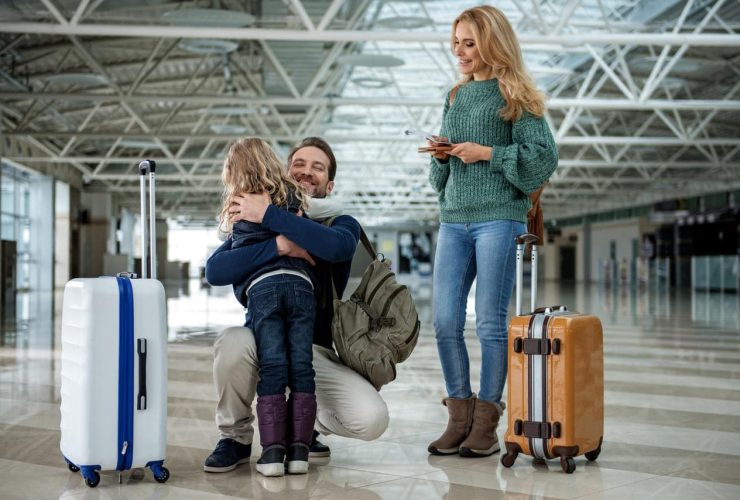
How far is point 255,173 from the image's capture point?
3979 mm

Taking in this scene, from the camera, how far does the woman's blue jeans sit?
4305 millimetres

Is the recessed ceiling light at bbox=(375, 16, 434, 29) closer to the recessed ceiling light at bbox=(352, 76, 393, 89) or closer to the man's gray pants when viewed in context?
the recessed ceiling light at bbox=(352, 76, 393, 89)

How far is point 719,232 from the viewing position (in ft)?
146

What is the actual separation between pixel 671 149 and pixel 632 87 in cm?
2394

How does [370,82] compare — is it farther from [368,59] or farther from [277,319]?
[277,319]

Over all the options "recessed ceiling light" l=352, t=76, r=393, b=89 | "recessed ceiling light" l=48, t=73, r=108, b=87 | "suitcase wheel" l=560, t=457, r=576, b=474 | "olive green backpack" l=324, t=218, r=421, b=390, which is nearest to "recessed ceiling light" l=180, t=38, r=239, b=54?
"recessed ceiling light" l=48, t=73, r=108, b=87

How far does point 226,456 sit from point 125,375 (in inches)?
24.3

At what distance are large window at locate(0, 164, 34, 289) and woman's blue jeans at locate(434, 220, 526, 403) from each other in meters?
34.2

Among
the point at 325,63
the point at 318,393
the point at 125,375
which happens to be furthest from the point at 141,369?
the point at 325,63

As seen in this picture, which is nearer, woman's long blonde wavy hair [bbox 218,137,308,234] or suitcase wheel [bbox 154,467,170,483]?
suitcase wheel [bbox 154,467,170,483]

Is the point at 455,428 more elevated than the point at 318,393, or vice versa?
the point at 318,393

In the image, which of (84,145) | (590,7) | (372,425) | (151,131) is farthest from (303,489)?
(84,145)

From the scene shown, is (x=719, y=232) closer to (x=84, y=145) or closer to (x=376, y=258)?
(x=84, y=145)

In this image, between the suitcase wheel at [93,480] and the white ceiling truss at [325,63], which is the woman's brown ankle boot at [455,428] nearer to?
the suitcase wheel at [93,480]
